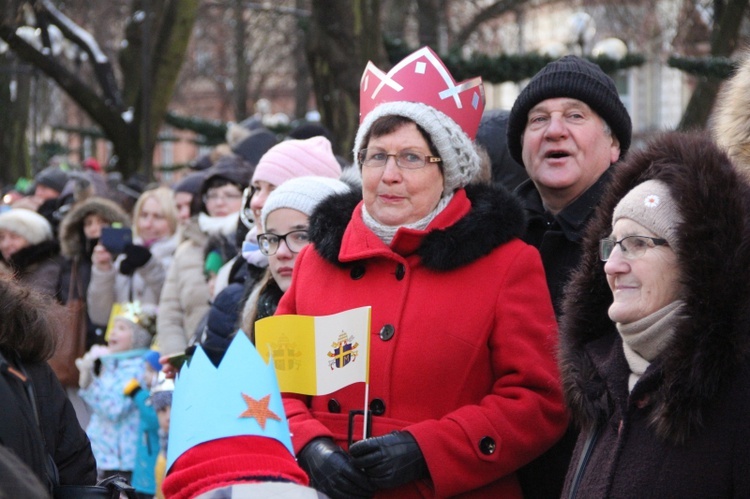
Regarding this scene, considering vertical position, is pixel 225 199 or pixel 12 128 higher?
pixel 225 199

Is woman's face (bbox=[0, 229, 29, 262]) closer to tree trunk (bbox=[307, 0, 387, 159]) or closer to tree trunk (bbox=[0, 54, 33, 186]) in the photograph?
tree trunk (bbox=[307, 0, 387, 159])

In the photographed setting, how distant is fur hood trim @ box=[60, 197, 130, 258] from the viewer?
8.77 meters

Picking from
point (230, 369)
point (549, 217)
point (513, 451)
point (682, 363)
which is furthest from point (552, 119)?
point (230, 369)

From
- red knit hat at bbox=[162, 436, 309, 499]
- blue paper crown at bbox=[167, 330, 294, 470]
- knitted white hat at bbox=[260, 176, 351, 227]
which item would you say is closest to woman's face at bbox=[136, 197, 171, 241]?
knitted white hat at bbox=[260, 176, 351, 227]

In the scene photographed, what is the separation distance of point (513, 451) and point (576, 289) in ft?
1.79

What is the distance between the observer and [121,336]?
756 centimetres

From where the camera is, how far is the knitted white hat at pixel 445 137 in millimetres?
3834

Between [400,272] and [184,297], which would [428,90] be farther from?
[184,297]

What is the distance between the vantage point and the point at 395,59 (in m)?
10.0

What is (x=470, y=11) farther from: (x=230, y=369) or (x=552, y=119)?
(x=230, y=369)

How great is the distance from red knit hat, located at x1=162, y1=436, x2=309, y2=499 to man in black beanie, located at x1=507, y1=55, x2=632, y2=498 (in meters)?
1.84

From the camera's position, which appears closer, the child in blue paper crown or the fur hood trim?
the child in blue paper crown

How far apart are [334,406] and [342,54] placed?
19.6 feet

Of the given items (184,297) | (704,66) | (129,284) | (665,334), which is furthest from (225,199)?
(665,334)
